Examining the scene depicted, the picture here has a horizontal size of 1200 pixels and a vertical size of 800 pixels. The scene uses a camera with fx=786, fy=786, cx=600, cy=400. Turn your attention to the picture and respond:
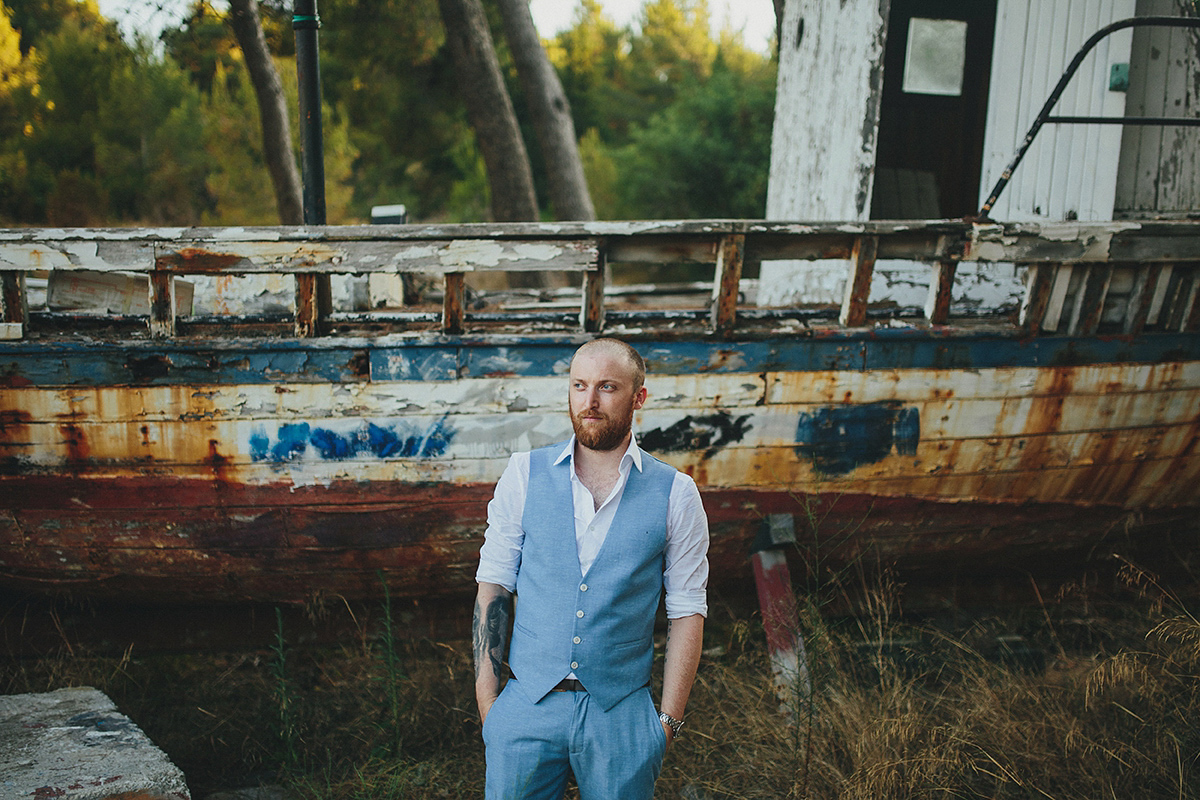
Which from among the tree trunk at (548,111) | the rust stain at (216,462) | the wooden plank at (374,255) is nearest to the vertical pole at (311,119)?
the wooden plank at (374,255)

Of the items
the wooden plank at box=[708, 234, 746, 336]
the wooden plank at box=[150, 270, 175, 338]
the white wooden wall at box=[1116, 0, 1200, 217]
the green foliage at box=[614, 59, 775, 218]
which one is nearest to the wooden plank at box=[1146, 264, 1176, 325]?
the white wooden wall at box=[1116, 0, 1200, 217]

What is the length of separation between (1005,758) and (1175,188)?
→ 4.01 meters

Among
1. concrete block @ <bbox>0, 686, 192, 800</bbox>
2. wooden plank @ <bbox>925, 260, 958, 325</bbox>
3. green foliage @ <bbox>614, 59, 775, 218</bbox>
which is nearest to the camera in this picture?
concrete block @ <bbox>0, 686, 192, 800</bbox>

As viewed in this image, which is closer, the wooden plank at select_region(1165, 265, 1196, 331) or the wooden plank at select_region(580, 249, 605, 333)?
the wooden plank at select_region(580, 249, 605, 333)

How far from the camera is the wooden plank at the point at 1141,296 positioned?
12.1 feet

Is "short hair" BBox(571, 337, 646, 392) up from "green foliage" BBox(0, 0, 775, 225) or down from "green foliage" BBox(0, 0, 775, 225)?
down

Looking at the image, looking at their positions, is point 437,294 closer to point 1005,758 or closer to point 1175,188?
point 1005,758

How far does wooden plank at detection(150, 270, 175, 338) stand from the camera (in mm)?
3229

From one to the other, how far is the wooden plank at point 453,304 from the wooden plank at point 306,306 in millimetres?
540

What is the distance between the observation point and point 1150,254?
11.9ft

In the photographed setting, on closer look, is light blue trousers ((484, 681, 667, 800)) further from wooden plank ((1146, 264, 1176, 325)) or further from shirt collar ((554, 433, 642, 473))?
wooden plank ((1146, 264, 1176, 325))

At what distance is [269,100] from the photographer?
9.23 m

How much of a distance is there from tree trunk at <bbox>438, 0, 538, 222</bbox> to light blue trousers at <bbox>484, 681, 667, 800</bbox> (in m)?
8.20

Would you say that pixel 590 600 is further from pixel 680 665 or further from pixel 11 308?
pixel 11 308
